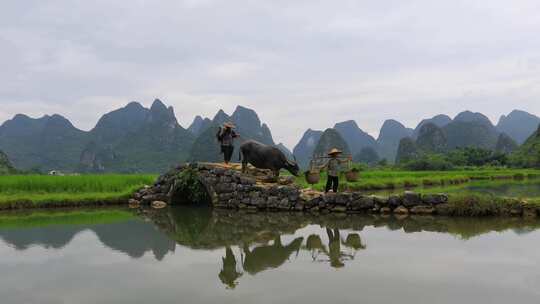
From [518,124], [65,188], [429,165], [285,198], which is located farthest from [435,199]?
[518,124]

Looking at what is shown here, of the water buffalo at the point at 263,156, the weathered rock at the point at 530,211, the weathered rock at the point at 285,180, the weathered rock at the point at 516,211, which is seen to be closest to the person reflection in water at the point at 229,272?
the water buffalo at the point at 263,156

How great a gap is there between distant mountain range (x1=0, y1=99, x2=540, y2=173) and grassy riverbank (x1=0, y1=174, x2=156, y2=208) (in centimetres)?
3248

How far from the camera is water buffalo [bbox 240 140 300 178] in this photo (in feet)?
34.6

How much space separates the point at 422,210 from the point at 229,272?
535cm

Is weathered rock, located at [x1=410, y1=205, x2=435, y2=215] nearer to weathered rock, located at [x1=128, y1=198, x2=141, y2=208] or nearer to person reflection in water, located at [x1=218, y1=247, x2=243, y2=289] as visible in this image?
person reflection in water, located at [x1=218, y1=247, x2=243, y2=289]

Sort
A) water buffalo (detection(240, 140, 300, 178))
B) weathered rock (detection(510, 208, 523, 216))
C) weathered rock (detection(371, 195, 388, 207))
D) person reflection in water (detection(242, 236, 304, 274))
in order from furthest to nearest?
1. water buffalo (detection(240, 140, 300, 178))
2. weathered rock (detection(371, 195, 388, 207))
3. weathered rock (detection(510, 208, 523, 216))
4. person reflection in water (detection(242, 236, 304, 274))

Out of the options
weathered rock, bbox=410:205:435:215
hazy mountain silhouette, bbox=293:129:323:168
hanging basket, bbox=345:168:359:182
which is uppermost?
hazy mountain silhouette, bbox=293:129:323:168

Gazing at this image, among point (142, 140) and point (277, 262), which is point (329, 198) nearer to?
point (277, 262)

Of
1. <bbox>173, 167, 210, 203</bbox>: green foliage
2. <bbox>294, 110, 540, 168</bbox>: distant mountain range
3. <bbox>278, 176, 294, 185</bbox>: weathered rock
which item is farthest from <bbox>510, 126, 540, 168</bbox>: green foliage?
<bbox>294, 110, 540, 168</bbox>: distant mountain range

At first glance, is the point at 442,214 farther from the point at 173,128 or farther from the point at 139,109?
the point at 139,109

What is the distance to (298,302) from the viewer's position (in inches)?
143

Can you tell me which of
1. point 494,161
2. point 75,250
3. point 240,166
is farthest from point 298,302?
point 494,161

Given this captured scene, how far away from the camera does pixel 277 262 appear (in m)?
5.16

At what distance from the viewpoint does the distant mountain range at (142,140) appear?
6006cm
